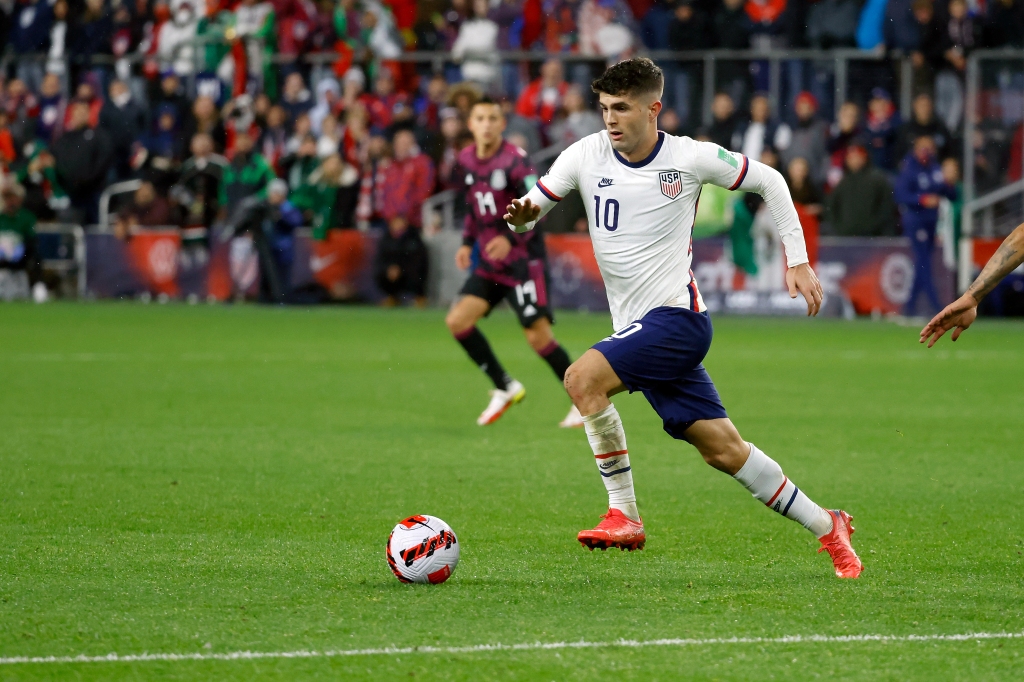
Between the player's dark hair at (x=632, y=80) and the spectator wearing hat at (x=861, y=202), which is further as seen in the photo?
the spectator wearing hat at (x=861, y=202)

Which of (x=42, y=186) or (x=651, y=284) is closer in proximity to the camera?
(x=651, y=284)

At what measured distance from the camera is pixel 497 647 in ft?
15.7

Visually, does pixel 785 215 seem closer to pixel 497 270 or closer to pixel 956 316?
pixel 956 316

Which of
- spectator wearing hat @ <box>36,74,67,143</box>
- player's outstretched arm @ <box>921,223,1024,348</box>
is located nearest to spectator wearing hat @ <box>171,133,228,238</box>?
spectator wearing hat @ <box>36,74,67,143</box>

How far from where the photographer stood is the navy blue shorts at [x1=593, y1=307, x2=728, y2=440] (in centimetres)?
614

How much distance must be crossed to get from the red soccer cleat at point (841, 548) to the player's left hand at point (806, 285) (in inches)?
33.7

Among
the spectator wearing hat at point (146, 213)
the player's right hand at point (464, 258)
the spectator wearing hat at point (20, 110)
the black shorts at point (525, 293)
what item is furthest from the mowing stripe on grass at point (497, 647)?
the spectator wearing hat at point (20, 110)

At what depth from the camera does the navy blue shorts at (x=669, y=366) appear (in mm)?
6141

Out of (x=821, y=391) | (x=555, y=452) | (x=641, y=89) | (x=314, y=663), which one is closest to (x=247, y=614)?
(x=314, y=663)

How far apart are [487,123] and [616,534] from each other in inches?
213

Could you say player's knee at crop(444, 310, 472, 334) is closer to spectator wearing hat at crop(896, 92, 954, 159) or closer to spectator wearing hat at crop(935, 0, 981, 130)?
spectator wearing hat at crop(896, 92, 954, 159)

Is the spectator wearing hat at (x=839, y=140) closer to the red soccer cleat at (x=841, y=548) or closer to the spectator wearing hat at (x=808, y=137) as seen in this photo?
the spectator wearing hat at (x=808, y=137)

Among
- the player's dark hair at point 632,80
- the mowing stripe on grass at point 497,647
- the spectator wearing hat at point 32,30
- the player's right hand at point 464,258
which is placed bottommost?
the mowing stripe on grass at point 497,647

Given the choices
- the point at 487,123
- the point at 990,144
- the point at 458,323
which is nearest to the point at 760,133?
the point at 990,144
